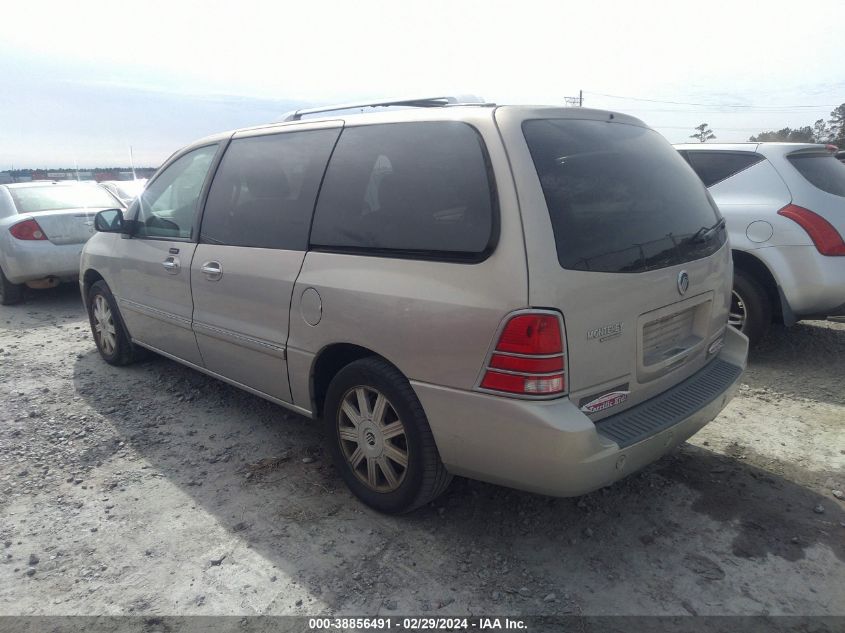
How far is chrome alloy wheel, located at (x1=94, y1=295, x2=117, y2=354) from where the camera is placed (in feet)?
16.4

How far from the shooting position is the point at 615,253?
2.49m

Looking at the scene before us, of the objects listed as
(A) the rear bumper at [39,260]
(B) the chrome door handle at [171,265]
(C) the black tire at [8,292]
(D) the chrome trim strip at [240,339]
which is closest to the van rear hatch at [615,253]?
(D) the chrome trim strip at [240,339]

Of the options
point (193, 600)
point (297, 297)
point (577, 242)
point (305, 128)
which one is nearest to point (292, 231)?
point (297, 297)

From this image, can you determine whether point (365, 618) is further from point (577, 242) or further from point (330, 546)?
point (577, 242)

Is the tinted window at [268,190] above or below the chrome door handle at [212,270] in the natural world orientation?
above

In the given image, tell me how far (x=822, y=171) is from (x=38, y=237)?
26.5 ft

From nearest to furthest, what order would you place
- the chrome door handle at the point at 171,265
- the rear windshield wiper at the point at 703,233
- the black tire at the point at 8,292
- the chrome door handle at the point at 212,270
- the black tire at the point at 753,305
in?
the rear windshield wiper at the point at 703,233
the chrome door handle at the point at 212,270
the chrome door handle at the point at 171,265
the black tire at the point at 753,305
the black tire at the point at 8,292

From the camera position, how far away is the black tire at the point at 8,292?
25.0ft

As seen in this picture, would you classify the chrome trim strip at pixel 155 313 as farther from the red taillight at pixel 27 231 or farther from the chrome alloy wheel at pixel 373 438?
the red taillight at pixel 27 231

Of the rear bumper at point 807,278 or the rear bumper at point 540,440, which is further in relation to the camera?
the rear bumper at point 807,278

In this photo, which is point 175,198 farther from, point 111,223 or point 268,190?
point 268,190

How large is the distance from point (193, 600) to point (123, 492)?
1057mm

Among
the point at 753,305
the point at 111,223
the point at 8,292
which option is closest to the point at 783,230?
the point at 753,305

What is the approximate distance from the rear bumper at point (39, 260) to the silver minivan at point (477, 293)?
4.80m
